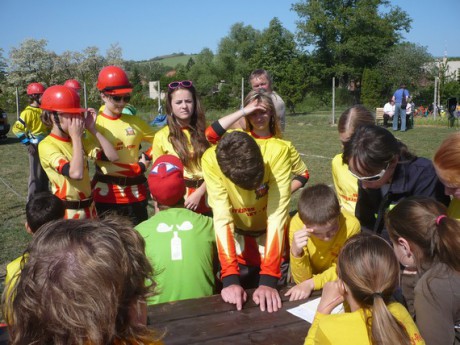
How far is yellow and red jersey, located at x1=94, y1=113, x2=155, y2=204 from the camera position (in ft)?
13.0

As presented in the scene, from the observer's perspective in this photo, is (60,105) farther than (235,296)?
Yes

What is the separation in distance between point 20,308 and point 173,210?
1.57 meters

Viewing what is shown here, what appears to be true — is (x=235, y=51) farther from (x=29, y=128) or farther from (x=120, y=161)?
(x=120, y=161)

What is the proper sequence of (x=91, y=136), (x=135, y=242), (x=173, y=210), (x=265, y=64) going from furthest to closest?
1. (x=265, y=64)
2. (x=91, y=136)
3. (x=173, y=210)
4. (x=135, y=242)

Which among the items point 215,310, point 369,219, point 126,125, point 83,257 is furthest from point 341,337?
point 126,125

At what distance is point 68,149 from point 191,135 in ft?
3.54

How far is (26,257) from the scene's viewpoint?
125 cm

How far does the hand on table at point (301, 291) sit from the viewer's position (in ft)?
8.16

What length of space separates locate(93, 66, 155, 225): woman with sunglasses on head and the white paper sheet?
2.13m

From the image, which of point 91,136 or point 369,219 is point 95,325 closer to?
point 369,219

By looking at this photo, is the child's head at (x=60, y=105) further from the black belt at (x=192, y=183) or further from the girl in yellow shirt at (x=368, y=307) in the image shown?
the girl in yellow shirt at (x=368, y=307)

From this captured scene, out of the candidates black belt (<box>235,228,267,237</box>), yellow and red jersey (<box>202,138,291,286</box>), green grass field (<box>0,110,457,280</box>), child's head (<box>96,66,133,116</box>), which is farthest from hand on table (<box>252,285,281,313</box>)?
green grass field (<box>0,110,457,280</box>)

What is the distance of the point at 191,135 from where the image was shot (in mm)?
3693

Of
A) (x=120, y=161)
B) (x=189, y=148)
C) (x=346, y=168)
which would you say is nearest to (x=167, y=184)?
(x=189, y=148)
